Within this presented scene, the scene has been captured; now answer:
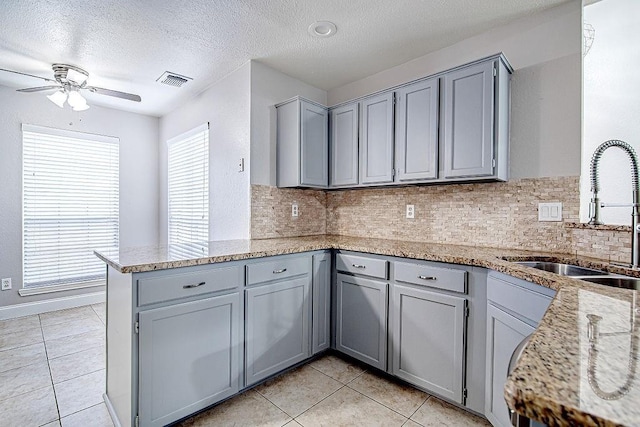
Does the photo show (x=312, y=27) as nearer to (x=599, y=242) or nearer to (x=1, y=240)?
(x=599, y=242)

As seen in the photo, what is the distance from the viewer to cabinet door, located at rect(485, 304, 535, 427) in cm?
157

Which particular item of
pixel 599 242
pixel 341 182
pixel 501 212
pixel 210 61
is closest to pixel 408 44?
pixel 341 182

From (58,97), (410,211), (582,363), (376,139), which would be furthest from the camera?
(58,97)

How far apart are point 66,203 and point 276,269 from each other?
3.25 m

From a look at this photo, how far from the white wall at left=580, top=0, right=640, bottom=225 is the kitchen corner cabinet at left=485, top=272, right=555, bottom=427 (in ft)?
2.89

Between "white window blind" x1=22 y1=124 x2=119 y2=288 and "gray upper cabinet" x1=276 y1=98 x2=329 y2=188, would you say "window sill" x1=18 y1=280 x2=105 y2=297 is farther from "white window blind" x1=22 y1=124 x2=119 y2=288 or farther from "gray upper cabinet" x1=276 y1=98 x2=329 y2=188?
"gray upper cabinet" x1=276 y1=98 x2=329 y2=188

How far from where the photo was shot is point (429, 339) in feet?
6.47

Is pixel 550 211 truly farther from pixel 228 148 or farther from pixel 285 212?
pixel 228 148

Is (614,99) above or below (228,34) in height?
below

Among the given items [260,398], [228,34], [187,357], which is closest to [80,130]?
[228,34]

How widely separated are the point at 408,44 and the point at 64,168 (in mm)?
4047

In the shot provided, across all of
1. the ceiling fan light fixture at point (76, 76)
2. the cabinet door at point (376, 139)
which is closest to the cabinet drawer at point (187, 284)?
the cabinet door at point (376, 139)

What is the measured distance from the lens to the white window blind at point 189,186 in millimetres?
3516

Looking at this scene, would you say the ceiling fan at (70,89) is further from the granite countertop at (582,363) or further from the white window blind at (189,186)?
the granite countertop at (582,363)
